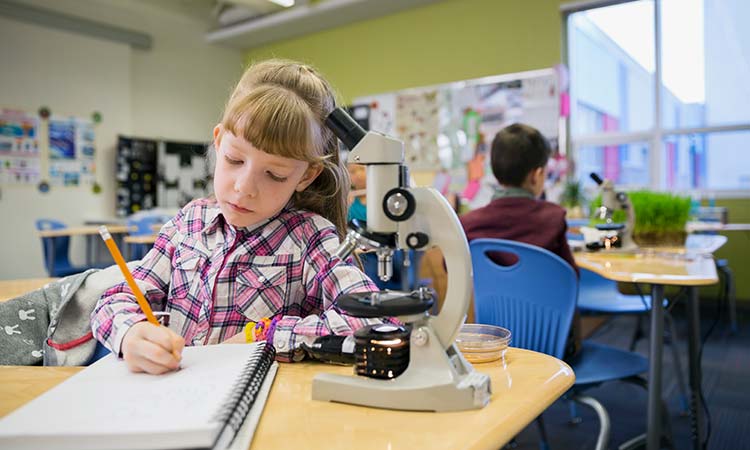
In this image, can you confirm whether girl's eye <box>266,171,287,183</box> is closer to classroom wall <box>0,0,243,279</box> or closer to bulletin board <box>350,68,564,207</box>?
Answer: bulletin board <box>350,68,564,207</box>

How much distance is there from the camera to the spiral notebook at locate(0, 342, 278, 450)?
0.47 meters

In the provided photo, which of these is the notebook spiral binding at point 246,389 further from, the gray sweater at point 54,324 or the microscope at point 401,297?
the gray sweater at point 54,324

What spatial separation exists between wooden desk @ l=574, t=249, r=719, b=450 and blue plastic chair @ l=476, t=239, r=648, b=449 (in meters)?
0.06

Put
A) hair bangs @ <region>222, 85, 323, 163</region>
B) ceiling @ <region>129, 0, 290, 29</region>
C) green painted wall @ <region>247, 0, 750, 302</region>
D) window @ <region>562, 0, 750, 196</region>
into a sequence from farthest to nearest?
ceiling @ <region>129, 0, 290, 29</region> < green painted wall @ <region>247, 0, 750, 302</region> < window @ <region>562, 0, 750, 196</region> < hair bangs @ <region>222, 85, 323, 163</region>

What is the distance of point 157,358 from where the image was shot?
644 millimetres

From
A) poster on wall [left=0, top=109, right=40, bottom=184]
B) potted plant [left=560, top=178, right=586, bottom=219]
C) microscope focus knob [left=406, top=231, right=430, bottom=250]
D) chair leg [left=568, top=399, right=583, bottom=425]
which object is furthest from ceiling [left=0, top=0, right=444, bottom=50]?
microscope focus knob [left=406, top=231, right=430, bottom=250]

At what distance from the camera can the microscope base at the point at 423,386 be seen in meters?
0.57

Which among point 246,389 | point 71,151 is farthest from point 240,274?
point 71,151

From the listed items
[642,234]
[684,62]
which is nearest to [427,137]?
[684,62]

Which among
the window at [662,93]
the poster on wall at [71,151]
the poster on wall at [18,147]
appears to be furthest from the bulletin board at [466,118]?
the poster on wall at [18,147]

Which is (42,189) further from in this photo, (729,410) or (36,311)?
(729,410)

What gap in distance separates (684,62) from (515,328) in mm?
4524

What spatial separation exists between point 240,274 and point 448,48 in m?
5.62

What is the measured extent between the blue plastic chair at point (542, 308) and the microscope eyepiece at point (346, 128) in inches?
42.2
